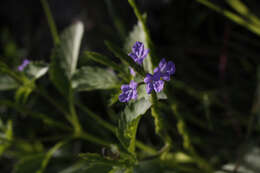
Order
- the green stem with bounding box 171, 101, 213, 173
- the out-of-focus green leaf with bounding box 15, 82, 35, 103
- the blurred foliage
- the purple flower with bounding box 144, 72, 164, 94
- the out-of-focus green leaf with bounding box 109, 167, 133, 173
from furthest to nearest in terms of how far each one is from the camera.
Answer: the blurred foliage, the out-of-focus green leaf with bounding box 15, 82, 35, 103, the green stem with bounding box 171, 101, 213, 173, the out-of-focus green leaf with bounding box 109, 167, 133, 173, the purple flower with bounding box 144, 72, 164, 94

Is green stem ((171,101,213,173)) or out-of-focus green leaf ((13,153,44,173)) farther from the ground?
out-of-focus green leaf ((13,153,44,173))

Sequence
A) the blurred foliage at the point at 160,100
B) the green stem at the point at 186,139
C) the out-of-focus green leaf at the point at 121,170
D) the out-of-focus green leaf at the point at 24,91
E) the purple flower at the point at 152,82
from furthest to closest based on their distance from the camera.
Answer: the blurred foliage at the point at 160,100
the out-of-focus green leaf at the point at 24,91
the green stem at the point at 186,139
the out-of-focus green leaf at the point at 121,170
the purple flower at the point at 152,82

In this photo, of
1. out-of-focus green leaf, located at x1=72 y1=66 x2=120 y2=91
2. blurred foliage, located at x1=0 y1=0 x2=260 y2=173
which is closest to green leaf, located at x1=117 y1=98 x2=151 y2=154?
out-of-focus green leaf, located at x1=72 y1=66 x2=120 y2=91

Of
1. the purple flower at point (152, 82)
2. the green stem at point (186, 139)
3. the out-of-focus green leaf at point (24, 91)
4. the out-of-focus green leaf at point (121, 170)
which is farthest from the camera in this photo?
the out-of-focus green leaf at point (24, 91)

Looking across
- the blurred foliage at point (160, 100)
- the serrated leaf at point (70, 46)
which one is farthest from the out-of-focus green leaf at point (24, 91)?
the serrated leaf at point (70, 46)

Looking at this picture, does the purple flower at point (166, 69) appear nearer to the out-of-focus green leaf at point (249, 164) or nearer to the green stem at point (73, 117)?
the green stem at point (73, 117)

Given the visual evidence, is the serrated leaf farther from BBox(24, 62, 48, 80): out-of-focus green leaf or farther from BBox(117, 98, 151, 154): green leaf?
BBox(117, 98, 151, 154): green leaf

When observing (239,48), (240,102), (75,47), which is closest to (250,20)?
(239,48)

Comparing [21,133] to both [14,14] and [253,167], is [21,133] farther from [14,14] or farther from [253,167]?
[253,167]
